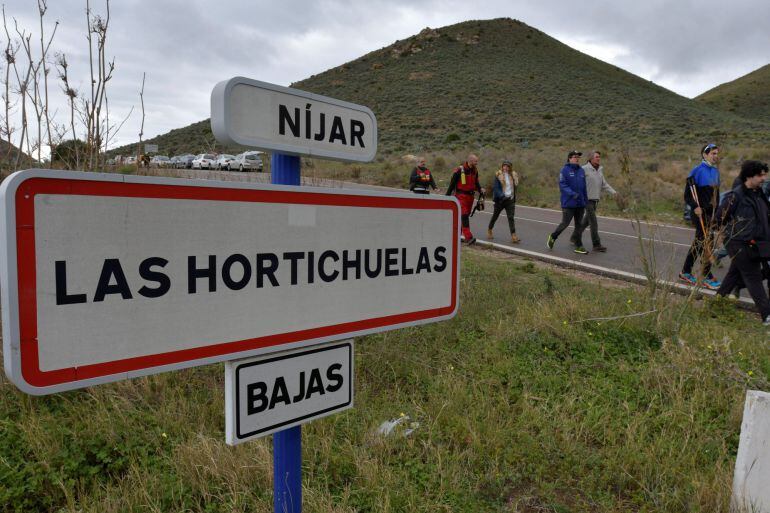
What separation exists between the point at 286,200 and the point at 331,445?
2.01 m

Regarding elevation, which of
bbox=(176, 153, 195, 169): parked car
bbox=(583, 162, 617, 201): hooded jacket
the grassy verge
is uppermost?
bbox=(176, 153, 195, 169): parked car

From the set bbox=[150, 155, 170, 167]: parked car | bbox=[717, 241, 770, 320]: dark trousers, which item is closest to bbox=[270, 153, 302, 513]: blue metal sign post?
bbox=[150, 155, 170, 167]: parked car

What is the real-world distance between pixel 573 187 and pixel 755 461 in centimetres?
715

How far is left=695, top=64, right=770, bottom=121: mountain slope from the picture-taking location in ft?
242

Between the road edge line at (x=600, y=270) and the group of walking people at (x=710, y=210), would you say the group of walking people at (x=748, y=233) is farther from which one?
the road edge line at (x=600, y=270)

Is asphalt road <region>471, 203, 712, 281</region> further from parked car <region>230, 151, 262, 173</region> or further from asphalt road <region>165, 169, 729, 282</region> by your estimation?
parked car <region>230, 151, 262, 173</region>

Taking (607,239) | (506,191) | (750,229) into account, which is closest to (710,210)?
(750,229)

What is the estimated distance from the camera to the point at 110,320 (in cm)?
100

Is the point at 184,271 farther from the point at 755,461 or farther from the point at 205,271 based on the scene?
the point at 755,461

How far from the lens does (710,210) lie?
689 centimetres

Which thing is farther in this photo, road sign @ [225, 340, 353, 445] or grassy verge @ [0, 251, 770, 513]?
grassy verge @ [0, 251, 770, 513]

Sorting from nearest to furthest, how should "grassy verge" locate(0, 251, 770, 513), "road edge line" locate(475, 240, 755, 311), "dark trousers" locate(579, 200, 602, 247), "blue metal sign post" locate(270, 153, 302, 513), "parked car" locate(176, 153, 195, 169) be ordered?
1. "blue metal sign post" locate(270, 153, 302, 513)
2. "grassy verge" locate(0, 251, 770, 513)
3. "road edge line" locate(475, 240, 755, 311)
4. "dark trousers" locate(579, 200, 602, 247)
5. "parked car" locate(176, 153, 195, 169)

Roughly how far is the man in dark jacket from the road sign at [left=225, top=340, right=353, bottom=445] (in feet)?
17.3

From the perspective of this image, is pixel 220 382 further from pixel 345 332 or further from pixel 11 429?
pixel 345 332
